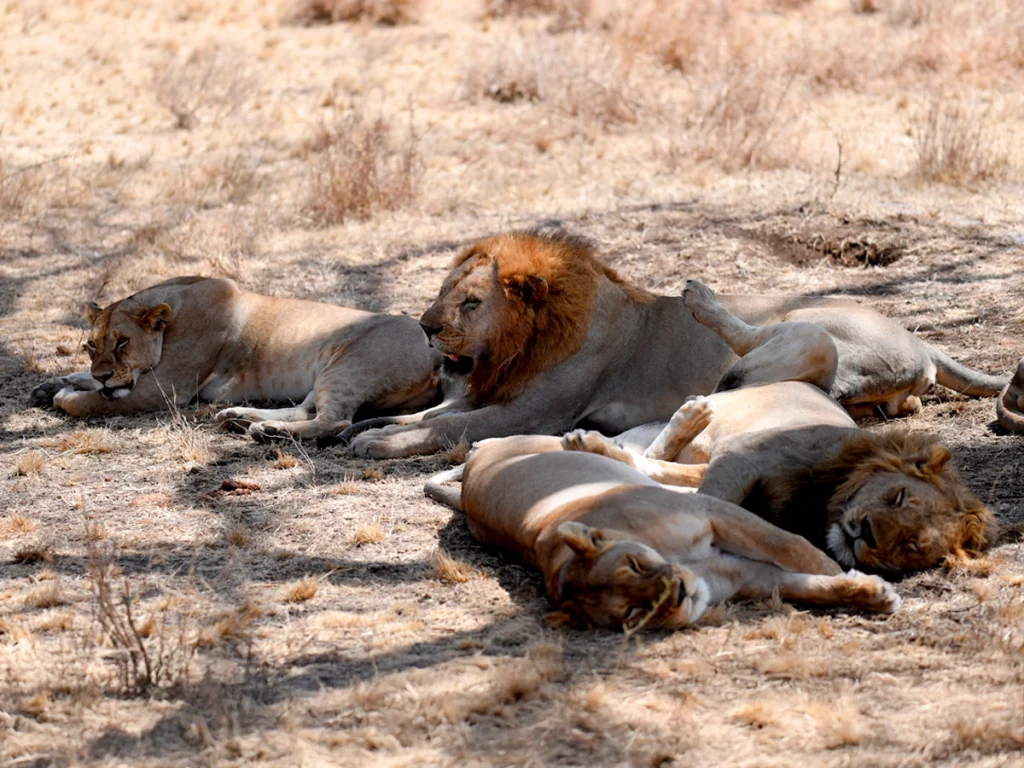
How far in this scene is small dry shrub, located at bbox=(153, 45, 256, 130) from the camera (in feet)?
45.8

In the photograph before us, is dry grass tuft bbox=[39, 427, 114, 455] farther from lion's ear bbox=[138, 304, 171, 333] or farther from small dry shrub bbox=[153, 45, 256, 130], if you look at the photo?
small dry shrub bbox=[153, 45, 256, 130]

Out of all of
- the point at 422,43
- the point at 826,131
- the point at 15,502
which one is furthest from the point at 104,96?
the point at 15,502

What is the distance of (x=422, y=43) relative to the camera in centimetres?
1828

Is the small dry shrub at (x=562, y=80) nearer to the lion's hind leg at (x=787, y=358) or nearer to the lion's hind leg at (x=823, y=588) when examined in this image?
the lion's hind leg at (x=787, y=358)

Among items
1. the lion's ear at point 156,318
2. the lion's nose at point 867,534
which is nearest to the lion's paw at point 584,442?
the lion's nose at point 867,534

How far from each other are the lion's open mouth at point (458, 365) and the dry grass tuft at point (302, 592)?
2.18m

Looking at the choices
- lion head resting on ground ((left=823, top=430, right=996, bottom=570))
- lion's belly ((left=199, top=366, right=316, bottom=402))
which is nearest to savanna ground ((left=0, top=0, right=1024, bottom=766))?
lion head resting on ground ((left=823, top=430, right=996, bottom=570))

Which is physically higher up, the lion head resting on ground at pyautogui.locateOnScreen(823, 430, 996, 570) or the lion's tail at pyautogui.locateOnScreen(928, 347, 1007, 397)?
the lion head resting on ground at pyautogui.locateOnScreen(823, 430, 996, 570)

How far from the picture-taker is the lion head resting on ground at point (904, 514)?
4324mm

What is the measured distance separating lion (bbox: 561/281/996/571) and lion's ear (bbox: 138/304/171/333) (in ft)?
9.56

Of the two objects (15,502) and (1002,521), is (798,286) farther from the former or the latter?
(15,502)

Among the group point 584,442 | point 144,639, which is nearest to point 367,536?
point 584,442

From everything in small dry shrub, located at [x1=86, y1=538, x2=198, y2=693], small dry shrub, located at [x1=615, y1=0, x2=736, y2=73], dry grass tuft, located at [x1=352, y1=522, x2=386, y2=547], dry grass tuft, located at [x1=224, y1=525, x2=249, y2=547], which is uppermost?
small dry shrub, located at [x1=615, y1=0, x2=736, y2=73]

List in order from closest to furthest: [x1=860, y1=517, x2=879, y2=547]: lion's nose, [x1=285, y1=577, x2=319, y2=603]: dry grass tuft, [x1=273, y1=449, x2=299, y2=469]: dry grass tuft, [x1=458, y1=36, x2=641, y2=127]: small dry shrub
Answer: [x1=860, y1=517, x2=879, y2=547]: lion's nose → [x1=285, y1=577, x2=319, y2=603]: dry grass tuft → [x1=273, y1=449, x2=299, y2=469]: dry grass tuft → [x1=458, y1=36, x2=641, y2=127]: small dry shrub
